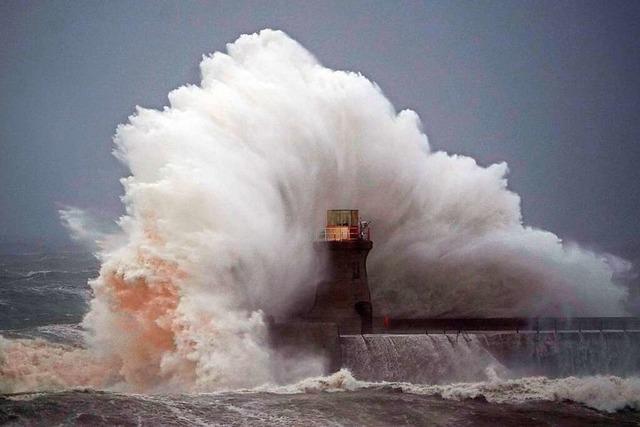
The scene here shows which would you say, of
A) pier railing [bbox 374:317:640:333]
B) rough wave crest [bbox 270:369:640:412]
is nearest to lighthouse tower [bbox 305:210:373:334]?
pier railing [bbox 374:317:640:333]

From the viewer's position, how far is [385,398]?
1942 centimetres

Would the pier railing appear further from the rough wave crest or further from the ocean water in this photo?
the rough wave crest

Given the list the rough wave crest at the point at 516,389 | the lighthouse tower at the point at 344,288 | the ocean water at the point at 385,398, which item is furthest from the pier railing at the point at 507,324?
the rough wave crest at the point at 516,389

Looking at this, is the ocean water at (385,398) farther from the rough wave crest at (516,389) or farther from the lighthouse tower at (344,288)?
the lighthouse tower at (344,288)

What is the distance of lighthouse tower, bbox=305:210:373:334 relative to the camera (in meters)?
24.3

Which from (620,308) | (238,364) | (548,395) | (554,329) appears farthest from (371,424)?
(620,308)

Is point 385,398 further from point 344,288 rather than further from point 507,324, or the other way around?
point 507,324

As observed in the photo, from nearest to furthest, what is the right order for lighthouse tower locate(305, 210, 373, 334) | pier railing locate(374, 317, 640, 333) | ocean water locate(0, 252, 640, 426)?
ocean water locate(0, 252, 640, 426)
lighthouse tower locate(305, 210, 373, 334)
pier railing locate(374, 317, 640, 333)

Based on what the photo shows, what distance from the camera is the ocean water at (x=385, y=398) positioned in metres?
16.4

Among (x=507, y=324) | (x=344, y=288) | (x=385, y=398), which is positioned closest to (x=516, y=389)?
(x=385, y=398)

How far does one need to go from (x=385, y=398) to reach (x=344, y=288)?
5457 mm

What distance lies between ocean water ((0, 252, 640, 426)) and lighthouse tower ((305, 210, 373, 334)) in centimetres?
209

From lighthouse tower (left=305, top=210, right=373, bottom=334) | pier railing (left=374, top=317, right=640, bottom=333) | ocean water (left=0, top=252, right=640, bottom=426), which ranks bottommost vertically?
ocean water (left=0, top=252, right=640, bottom=426)

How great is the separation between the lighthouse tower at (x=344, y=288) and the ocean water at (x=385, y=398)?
2086 millimetres
